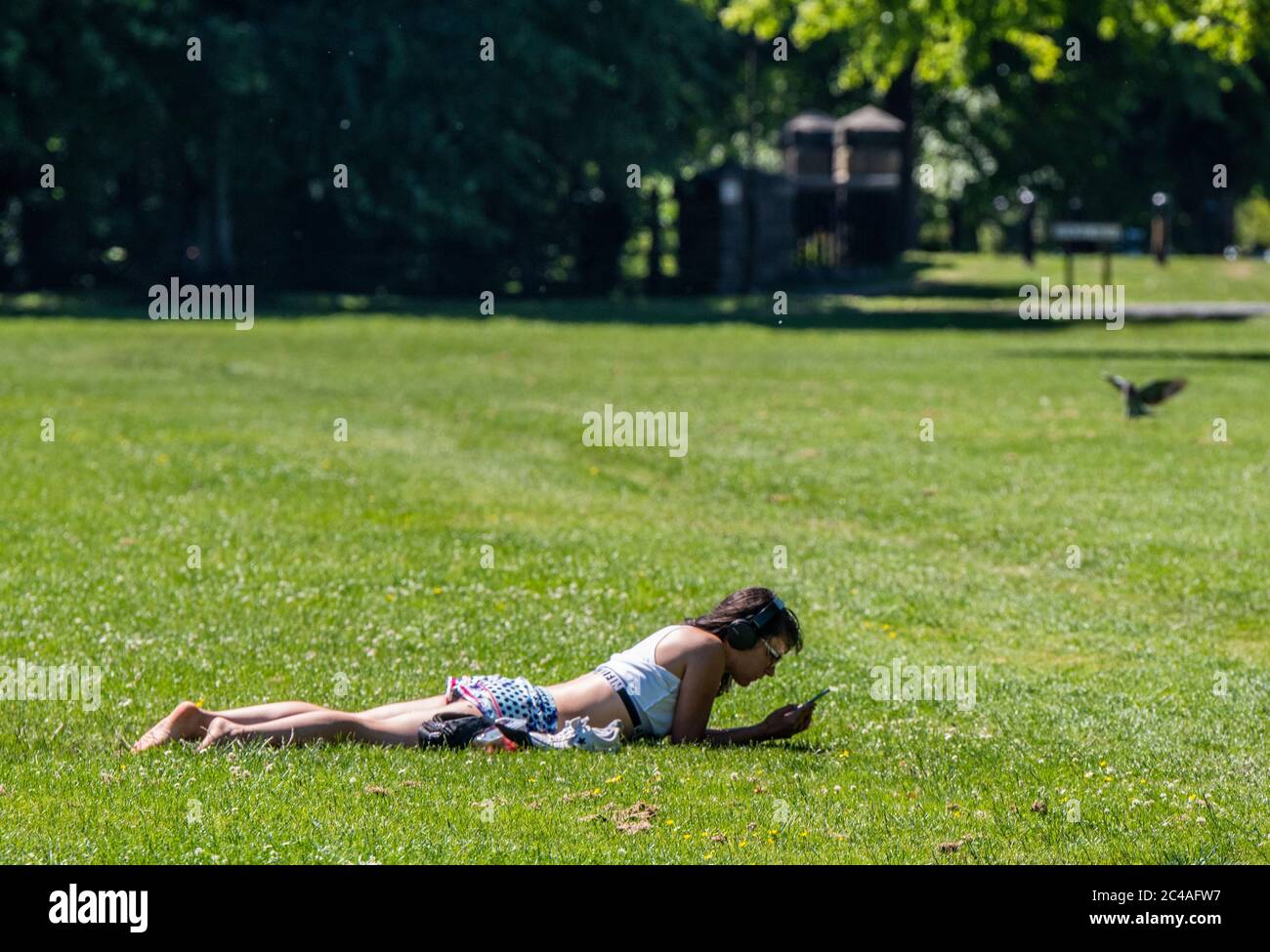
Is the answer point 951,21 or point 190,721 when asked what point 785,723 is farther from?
point 951,21

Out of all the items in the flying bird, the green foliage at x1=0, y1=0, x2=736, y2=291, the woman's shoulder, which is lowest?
the woman's shoulder

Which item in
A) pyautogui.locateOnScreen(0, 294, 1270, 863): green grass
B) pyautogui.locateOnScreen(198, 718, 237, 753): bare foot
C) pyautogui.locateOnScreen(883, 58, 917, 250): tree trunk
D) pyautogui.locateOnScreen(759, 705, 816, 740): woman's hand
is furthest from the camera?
pyautogui.locateOnScreen(883, 58, 917, 250): tree trunk

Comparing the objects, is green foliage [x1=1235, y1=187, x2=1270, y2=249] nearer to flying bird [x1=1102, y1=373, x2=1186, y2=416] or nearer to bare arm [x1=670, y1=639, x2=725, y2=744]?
flying bird [x1=1102, y1=373, x2=1186, y2=416]

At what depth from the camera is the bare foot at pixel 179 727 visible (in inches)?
332

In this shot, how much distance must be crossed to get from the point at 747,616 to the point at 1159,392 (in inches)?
538

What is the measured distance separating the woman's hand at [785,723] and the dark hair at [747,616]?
328 millimetres

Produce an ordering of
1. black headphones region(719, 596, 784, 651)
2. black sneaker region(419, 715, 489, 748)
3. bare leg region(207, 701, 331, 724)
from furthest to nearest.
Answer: black headphones region(719, 596, 784, 651) → black sneaker region(419, 715, 489, 748) → bare leg region(207, 701, 331, 724)

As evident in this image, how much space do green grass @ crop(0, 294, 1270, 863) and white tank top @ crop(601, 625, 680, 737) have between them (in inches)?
16.1

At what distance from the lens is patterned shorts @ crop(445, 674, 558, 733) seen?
889 cm

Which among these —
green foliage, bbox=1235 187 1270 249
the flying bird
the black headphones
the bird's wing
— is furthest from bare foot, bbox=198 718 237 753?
green foliage, bbox=1235 187 1270 249

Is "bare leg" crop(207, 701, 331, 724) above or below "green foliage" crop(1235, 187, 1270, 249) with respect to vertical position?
below

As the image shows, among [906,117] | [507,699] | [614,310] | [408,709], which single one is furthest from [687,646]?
[906,117]

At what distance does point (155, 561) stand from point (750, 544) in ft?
14.9
